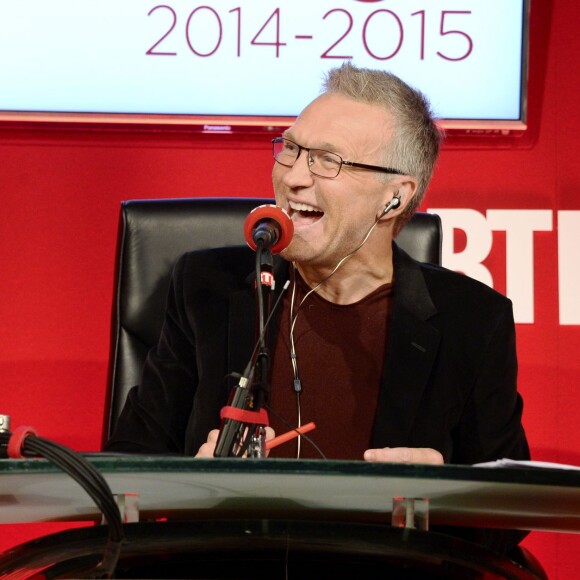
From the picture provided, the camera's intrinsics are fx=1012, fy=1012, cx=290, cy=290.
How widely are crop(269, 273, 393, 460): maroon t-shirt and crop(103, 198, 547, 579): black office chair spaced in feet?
0.65

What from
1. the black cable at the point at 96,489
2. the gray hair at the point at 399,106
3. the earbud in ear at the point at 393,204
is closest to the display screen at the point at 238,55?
the gray hair at the point at 399,106

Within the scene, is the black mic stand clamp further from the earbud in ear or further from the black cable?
the earbud in ear

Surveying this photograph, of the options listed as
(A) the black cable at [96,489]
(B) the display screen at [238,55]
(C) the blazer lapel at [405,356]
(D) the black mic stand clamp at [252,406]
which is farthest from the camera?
(B) the display screen at [238,55]

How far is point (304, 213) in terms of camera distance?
1.78 meters

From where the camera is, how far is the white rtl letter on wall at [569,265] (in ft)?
8.36

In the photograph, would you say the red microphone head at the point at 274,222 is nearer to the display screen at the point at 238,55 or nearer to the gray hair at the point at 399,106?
the gray hair at the point at 399,106

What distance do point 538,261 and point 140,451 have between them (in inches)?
51.0

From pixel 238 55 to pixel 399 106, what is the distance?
79 cm

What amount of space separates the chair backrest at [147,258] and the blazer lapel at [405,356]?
321mm

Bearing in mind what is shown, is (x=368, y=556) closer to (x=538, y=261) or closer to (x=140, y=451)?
(x=140, y=451)

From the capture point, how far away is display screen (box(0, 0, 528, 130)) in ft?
8.13

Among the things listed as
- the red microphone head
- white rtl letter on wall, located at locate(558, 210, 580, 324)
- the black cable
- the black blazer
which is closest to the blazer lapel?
the black blazer

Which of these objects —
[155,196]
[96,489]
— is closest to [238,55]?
[155,196]

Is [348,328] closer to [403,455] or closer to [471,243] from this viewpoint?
[403,455]
